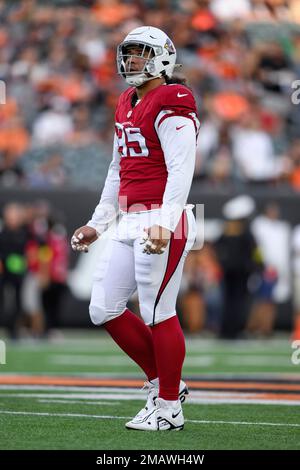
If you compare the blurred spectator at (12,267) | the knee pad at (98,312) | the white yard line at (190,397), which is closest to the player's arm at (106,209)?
the knee pad at (98,312)

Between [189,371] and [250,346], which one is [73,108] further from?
[189,371]

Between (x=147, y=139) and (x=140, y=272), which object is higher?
(x=147, y=139)

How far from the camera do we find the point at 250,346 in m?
13.4

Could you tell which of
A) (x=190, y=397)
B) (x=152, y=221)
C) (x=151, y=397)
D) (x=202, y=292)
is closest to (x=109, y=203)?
(x=152, y=221)

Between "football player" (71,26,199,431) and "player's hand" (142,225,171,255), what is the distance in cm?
1

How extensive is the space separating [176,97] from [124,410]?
1729 mm

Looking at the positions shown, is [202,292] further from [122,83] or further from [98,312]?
[98,312]

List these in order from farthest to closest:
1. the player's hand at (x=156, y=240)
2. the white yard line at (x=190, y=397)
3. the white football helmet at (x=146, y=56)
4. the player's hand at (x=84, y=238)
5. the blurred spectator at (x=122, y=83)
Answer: the blurred spectator at (x=122, y=83), the white yard line at (x=190, y=397), the player's hand at (x=84, y=238), the white football helmet at (x=146, y=56), the player's hand at (x=156, y=240)

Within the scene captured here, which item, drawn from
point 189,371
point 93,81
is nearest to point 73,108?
point 93,81

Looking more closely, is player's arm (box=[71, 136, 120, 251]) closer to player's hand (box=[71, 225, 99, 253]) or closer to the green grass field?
player's hand (box=[71, 225, 99, 253])

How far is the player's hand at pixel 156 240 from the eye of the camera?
17.7 ft

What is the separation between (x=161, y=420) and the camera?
5.63m

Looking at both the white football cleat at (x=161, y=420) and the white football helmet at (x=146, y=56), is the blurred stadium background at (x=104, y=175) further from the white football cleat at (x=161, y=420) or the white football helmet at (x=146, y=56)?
the white football helmet at (x=146, y=56)

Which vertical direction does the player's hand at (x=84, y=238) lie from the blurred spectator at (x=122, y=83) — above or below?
below
